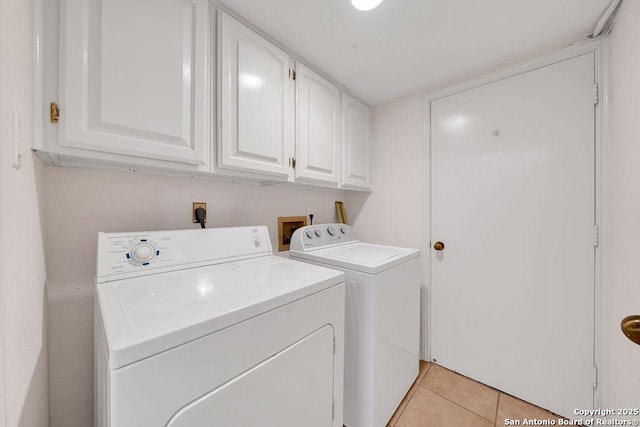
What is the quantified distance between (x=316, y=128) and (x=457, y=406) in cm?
202

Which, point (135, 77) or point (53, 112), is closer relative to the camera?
point (53, 112)

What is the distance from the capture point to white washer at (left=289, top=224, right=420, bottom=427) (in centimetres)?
117

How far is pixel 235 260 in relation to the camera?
3.94 ft

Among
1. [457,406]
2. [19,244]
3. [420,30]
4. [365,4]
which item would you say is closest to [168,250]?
[19,244]

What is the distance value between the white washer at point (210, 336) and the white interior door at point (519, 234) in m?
1.20

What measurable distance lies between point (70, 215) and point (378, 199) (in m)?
1.98

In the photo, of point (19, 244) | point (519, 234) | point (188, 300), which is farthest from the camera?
point (519, 234)

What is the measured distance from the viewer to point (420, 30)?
125cm

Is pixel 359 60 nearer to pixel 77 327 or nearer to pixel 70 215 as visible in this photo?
pixel 70 215

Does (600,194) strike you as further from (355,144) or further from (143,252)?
(143,252)

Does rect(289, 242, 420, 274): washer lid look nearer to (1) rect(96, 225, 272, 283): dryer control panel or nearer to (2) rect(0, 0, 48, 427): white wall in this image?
Answer: (1) rect(96, 225, 272, 283): dryer control panel

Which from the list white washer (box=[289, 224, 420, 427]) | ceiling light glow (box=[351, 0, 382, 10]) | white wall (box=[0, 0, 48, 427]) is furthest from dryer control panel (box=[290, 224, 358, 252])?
ceiling light glow (box=[351, 0, 382, 10])

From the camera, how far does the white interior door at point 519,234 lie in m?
1.31

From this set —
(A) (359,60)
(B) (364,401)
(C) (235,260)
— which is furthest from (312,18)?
(B) (364,401)
